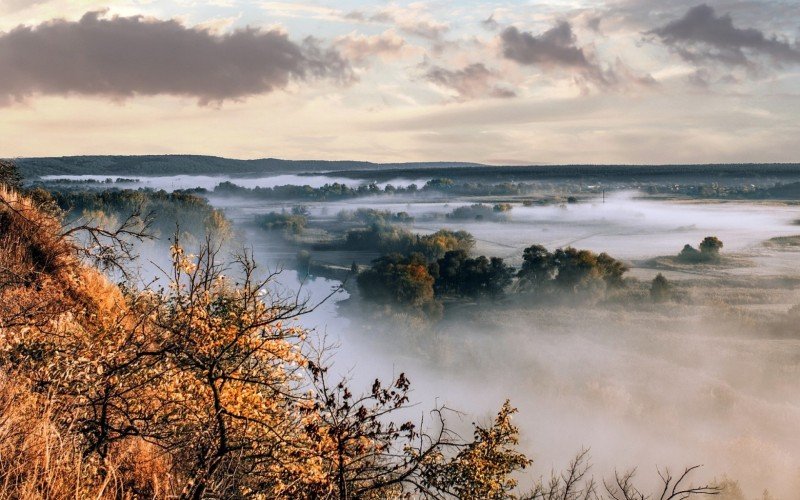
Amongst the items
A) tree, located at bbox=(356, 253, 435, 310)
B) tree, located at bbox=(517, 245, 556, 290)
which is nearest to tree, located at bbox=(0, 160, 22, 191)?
tree, located at bbox=(356, 253, 435, 310)

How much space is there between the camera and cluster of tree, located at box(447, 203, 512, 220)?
176 metres

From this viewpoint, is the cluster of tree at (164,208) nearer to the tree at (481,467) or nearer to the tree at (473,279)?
the tree at (473,279)

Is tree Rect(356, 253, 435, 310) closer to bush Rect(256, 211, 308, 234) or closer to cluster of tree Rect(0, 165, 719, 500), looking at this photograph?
bush Rect(256, 211, 308, 234)

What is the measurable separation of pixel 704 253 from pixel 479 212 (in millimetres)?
70181

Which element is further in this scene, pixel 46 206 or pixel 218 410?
pixel 46 206

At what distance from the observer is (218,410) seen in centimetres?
665

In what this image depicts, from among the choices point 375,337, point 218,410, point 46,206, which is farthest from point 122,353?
point 375,337

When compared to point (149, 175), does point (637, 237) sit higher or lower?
lower

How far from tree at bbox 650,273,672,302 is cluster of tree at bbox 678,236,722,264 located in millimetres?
29249

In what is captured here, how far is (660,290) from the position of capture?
88.5 meters

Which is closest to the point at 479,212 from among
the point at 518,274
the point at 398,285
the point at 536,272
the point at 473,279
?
the point at 518,274

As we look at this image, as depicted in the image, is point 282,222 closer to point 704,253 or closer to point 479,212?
point 479,212

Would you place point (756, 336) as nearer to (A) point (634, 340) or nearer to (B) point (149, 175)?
(A) point (634, 340)

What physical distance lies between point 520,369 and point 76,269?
163ft
